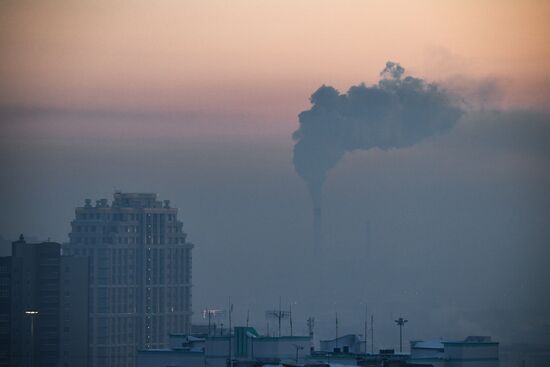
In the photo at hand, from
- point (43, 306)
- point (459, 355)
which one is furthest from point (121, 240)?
point (459, 355)

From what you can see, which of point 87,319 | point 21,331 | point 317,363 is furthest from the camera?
point 87,319

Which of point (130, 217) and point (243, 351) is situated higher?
point (130, 217)

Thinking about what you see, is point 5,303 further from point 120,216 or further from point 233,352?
point 233,352

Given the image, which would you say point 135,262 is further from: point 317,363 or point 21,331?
point 317,363

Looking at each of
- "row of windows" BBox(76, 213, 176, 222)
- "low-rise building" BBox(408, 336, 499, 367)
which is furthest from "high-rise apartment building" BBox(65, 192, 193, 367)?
"low-rise building" BBox(408, 336, 499, 367)

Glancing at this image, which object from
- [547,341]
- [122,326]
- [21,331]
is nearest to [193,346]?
[547,341]

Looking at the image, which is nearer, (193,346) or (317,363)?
(317,363)
